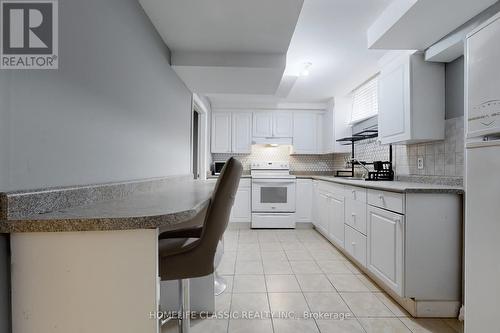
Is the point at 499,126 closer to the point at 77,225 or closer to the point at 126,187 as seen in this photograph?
the point at 77,225

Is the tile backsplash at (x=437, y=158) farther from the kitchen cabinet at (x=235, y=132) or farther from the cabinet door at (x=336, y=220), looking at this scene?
the kitchen cabinet at (x=235, y=132)

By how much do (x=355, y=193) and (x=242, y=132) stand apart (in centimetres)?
250

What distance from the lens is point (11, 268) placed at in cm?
64

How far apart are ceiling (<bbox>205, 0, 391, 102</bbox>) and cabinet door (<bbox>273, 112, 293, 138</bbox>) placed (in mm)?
564

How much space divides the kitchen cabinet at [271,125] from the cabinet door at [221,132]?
495 mm

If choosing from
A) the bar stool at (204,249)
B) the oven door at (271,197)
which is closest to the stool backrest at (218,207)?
the bar stool at (204,249)

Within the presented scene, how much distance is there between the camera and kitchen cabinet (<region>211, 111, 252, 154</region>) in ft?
14.6

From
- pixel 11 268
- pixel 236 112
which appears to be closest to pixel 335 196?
pixel 236 112

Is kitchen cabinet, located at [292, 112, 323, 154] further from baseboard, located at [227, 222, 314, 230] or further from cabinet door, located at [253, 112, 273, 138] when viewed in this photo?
baseboard, located at [227, 222, 314, 230]

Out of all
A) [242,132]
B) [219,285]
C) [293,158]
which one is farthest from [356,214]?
[242,132]

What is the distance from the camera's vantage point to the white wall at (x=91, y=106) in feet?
2.43

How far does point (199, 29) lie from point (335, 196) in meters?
2.40

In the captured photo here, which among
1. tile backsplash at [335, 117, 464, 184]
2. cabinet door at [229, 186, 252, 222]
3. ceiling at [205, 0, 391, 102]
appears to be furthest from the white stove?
tile backsplash at [335, 117, 464, 184]

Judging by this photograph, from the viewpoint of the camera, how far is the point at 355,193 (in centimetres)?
248
